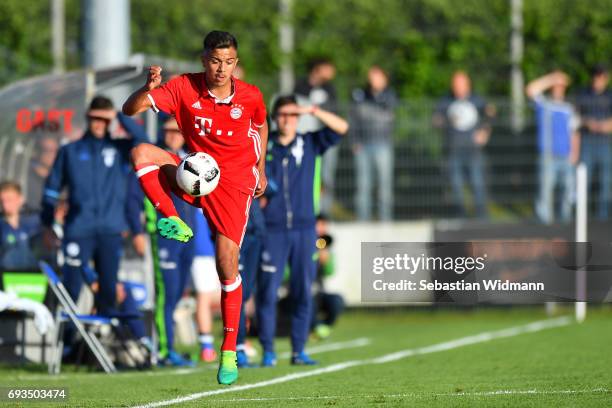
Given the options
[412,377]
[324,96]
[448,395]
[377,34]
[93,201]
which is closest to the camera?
[448,395]

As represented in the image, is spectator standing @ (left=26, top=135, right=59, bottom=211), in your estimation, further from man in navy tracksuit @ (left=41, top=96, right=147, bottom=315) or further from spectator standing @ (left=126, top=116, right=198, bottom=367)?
spectator standing @ (left=126, top=116, right=198, bottom=367)

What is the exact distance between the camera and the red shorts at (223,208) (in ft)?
34.4

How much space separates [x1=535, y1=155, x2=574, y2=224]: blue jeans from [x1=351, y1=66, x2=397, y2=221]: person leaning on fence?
7.34ft

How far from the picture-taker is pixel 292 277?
1358 cm

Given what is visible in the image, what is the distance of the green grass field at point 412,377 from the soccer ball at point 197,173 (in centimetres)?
146

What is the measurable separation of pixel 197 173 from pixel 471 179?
37.3 feet

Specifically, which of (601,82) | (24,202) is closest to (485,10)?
(601,82)

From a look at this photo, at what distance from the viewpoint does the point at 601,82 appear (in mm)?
21047

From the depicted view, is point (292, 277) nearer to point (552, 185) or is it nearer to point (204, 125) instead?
point (204, 125)

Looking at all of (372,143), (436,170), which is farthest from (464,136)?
(372,143)

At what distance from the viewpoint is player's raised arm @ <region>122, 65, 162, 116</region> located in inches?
399

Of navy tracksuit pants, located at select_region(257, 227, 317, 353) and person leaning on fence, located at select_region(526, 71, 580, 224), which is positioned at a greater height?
person leaning on fence, located at select_region(526, 71, 580, 224)

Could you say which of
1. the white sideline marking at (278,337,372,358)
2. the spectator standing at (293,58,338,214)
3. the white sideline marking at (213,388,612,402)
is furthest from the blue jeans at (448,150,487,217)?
the white sideline marking at (213,388,612,402)
